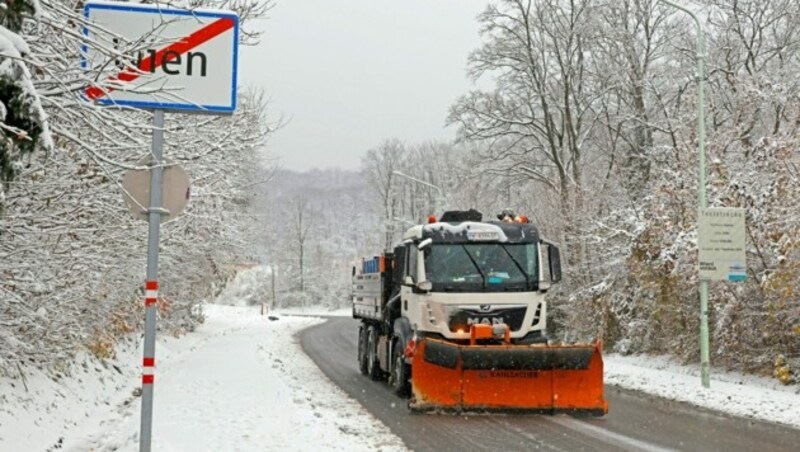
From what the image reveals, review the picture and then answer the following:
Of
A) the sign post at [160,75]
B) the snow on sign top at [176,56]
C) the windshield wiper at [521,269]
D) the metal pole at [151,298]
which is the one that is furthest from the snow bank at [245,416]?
the snow on sign top at [176,56]

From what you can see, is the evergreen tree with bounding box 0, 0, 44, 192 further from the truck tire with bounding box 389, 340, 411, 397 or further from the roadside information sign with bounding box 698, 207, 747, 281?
the roadside information sign with bounding box 698, 207, 747, 281

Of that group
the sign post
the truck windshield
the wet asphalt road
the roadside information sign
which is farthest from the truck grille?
the sign post

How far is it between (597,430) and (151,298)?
263 inches

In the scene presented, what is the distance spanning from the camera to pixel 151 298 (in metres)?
6.10

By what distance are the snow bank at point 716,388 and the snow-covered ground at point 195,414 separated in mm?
5979

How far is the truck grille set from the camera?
40.0ft

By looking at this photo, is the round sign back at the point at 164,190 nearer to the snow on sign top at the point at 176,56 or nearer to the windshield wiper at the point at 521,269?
the snow on sign top at the point at 176,56

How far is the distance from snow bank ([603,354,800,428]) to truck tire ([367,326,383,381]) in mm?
5029

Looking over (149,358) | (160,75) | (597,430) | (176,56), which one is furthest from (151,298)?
(597,430)

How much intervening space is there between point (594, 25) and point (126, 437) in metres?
25.1

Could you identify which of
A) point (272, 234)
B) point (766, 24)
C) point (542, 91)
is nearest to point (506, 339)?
point (766, 24)

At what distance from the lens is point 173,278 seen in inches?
896

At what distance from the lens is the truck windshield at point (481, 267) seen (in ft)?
40.9

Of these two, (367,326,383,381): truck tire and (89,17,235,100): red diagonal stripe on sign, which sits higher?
(89,17,235,100): red diagonal stripe on sign
